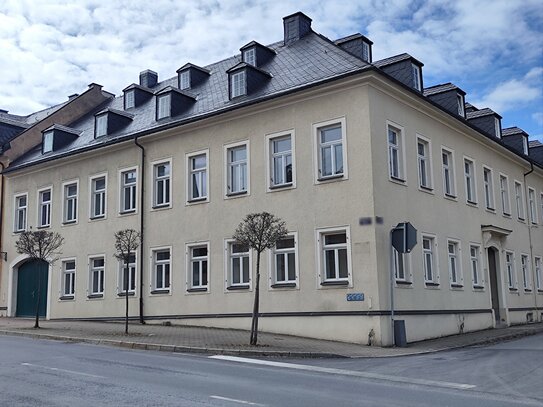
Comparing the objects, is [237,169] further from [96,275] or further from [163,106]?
[96,275]

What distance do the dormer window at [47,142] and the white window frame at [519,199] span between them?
2267 cm

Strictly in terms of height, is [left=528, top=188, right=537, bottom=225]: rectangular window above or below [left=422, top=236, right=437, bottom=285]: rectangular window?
above

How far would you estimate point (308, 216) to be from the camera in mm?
20391

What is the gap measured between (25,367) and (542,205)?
1170 inches

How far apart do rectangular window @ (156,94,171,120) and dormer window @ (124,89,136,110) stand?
4.82 metres

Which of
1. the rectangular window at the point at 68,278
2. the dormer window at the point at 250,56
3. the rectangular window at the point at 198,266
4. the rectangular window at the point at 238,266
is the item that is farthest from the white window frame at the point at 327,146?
the rectangular window at the point at 68,278

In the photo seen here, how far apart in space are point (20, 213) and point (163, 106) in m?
10.6

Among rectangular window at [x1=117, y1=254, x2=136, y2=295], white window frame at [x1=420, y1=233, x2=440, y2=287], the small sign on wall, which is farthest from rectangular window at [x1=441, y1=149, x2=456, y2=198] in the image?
rectangular window at [x1=117, y1=254, x2=136, y2=295]

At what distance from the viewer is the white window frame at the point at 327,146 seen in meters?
19.9

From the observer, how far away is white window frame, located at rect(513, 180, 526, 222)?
102 feet

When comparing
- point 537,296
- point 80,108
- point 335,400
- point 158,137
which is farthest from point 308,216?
point 80,108

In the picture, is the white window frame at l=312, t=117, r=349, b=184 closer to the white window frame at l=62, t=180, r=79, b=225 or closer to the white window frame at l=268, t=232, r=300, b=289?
the white window frame at l=268, t=232, r=300, b=289

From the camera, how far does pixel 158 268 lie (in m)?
24.9

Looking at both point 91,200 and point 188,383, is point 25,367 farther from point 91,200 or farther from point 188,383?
point 91,200
